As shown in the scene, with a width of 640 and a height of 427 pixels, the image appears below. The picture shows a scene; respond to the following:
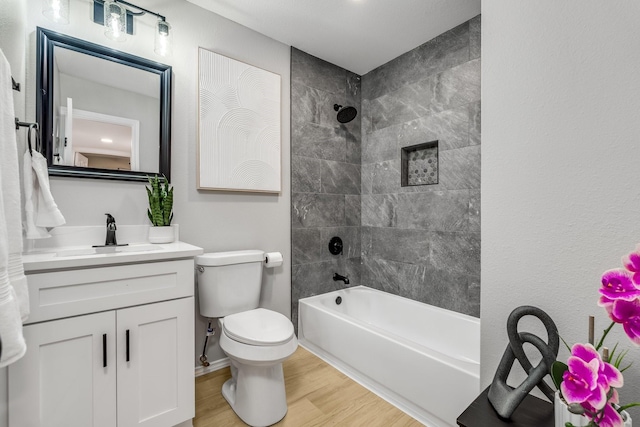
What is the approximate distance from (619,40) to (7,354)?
6.06 ft

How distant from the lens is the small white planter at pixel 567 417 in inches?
25.1

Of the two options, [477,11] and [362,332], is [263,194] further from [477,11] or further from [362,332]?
[477,11]

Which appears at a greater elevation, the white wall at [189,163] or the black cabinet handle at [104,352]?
the white wall at [189,163]

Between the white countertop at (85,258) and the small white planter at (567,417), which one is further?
the white countertop at (85,258)

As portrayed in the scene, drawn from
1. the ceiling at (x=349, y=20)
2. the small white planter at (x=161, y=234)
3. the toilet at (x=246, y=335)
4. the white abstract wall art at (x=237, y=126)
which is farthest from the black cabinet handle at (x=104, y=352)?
the ceiling at (x=349, y=20)

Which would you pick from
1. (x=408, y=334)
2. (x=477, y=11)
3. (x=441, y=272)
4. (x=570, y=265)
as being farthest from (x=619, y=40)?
(x=408, y=334)

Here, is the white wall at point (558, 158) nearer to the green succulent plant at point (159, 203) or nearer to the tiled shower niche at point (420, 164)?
the tiled shower niche at point (420, 164)

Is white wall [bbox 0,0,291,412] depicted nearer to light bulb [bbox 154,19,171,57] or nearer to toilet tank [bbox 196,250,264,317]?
light bulb [bbox 154,19,171,57]

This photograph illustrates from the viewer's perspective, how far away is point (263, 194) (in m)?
2.33

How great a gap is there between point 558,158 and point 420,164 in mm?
1642

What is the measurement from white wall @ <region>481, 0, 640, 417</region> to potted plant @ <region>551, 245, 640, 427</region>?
0.85 ft

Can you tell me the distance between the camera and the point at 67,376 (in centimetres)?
117

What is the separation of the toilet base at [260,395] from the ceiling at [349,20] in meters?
2.28

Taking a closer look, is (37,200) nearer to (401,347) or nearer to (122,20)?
(122,20)
